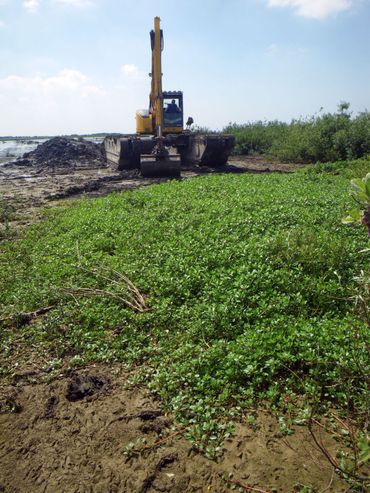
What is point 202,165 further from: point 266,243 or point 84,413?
point 84,413

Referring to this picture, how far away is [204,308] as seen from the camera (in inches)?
189

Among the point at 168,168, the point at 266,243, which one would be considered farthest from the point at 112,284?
the point at 168,168

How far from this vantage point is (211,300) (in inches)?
194

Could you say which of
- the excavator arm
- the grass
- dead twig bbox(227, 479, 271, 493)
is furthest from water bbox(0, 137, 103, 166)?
dead twig bbox(227, 479, 271, 493)

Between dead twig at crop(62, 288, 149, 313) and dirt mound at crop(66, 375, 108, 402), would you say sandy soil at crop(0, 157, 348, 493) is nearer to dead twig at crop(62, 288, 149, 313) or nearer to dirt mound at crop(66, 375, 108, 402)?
dirt mound at crop(66, 375, 108, 402)

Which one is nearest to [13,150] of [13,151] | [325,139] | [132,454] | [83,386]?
[13,151]

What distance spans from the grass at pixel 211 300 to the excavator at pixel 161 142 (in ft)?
28.0

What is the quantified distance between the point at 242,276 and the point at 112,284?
182 centimetres

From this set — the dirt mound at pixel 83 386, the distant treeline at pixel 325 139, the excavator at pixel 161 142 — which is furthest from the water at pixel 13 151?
the dirt mound at pixel 83 386

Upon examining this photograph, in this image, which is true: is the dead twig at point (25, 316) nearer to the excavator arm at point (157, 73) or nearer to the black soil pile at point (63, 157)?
the excavator arm at point (157, 73)

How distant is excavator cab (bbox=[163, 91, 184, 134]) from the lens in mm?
20375

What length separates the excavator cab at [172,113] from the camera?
20.4 meters

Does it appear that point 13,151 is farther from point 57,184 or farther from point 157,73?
point 157,73

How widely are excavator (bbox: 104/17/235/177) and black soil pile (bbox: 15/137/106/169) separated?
3.86 metres
